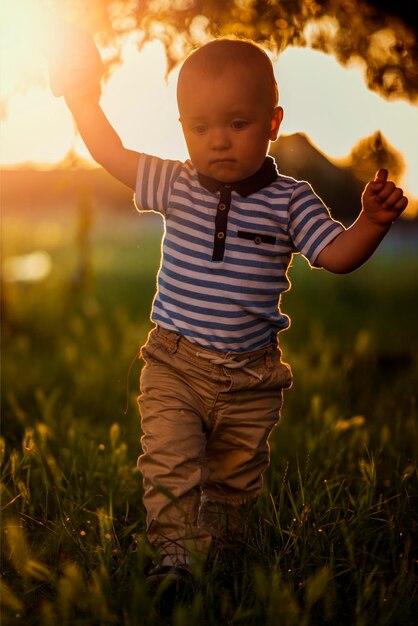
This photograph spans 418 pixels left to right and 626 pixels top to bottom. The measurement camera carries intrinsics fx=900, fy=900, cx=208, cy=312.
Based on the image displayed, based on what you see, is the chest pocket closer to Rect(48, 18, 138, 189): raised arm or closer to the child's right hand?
Rect(48, 18, 138, 189): raised arm

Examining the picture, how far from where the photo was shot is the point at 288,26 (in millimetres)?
3041

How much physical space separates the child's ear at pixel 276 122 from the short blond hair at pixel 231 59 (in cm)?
6

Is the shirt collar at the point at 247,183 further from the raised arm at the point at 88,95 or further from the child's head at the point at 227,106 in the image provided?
the raised arm at the point at 88,95

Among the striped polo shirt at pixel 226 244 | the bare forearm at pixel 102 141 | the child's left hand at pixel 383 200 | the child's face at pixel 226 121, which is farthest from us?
the bare forearm at pixel 102 141

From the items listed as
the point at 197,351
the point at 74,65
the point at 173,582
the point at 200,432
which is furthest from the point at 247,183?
the point at 173,582

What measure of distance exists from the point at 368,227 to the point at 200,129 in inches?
23.7

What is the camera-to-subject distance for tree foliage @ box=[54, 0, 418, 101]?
3033 millimetres

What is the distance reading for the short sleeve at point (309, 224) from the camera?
266cm

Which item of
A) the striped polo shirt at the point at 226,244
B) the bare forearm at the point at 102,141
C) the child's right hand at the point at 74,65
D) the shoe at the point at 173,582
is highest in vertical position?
the child's right hand at the point at 74,65

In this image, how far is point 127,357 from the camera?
581 cm

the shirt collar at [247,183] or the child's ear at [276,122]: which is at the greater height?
the child's ear at [276,122]

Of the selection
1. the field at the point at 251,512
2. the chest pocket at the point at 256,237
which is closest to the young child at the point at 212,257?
the chest pocket at the point at 256,237

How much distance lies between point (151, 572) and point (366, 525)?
733 millimetres

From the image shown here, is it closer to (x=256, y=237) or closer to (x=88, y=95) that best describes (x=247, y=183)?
(x=256, y=237)
